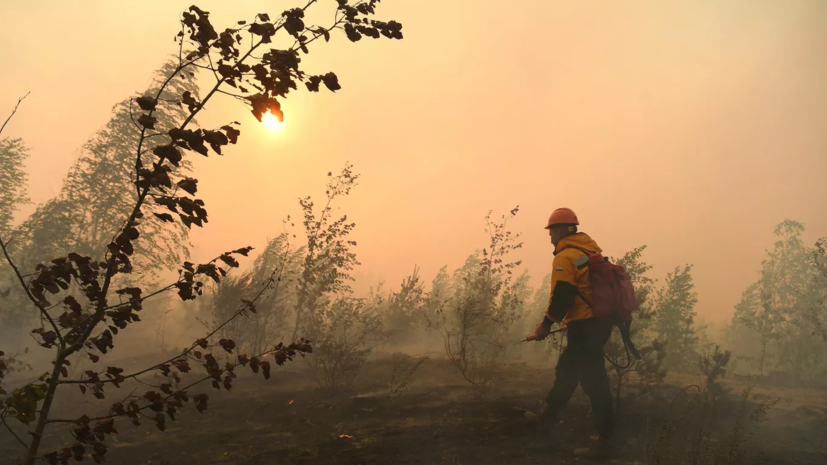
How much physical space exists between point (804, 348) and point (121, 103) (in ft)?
91.8

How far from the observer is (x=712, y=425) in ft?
17.3

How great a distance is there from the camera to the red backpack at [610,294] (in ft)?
14.4

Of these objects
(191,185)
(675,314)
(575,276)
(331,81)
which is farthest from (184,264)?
(675,314)

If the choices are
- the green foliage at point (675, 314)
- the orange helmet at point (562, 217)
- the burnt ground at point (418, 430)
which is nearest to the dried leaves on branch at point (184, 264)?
the burnt ground at point (418, 430)

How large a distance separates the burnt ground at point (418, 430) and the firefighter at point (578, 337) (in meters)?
0.42

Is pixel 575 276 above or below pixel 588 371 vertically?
above

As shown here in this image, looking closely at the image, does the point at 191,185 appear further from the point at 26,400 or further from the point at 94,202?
the point at 94,202

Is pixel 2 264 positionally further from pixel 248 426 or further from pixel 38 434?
pixel 38 434

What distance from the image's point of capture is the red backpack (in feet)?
14.4

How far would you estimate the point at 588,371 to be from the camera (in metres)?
4.43

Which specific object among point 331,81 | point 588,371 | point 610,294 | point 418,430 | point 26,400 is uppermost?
point 331,81

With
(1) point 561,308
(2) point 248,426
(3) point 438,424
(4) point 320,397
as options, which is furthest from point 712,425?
(2) point 248,426

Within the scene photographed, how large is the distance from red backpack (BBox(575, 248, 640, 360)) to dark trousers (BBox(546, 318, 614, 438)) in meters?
0.17

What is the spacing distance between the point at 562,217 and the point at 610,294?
1181 millimetres
